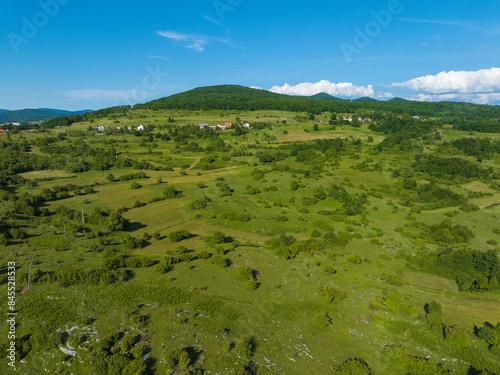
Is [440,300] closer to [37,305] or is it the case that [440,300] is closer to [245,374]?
[245,374]

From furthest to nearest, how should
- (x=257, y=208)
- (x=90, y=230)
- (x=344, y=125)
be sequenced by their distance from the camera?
1. (x=344, y=125)
2. (x=257, y=208)
3. (x=90, y=230)

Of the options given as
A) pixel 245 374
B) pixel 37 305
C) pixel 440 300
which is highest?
pixel 37 305

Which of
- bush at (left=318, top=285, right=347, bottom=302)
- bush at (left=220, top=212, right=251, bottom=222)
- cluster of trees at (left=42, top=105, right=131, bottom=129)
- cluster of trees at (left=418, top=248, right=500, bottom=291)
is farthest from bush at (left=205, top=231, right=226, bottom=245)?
cluster of trees at (left=42, top=105, right=131, bottom=129)

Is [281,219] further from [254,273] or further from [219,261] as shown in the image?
[219,261]

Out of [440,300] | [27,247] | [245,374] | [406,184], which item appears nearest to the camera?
[245,374]

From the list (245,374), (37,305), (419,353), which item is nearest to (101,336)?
(37,305)

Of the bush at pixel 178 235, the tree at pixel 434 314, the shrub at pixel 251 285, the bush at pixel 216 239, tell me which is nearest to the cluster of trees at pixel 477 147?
the tree at pixel 434 314

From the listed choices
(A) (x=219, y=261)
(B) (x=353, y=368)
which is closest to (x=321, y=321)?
(B) (x=353, y=368)

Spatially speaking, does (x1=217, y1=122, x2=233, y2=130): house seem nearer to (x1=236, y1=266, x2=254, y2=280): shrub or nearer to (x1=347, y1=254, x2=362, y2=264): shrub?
(x1=347, y1=254, x2=362, y2=264): shrub
